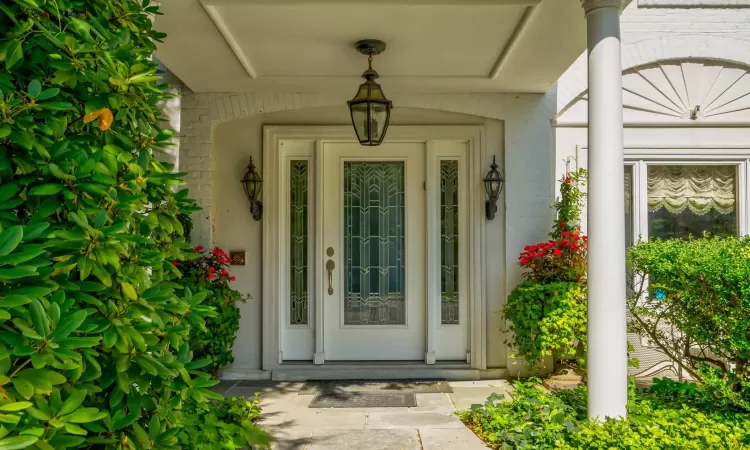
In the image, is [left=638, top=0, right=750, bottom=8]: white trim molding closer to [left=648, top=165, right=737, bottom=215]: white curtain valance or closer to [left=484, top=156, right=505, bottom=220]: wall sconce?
[left=648, top=165, right=737, bottom=215]: white curtain valance

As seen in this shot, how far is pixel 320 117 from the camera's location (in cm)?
541

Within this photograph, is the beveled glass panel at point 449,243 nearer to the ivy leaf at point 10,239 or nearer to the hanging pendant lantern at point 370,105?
the hanging pendant lantern at point 370,105

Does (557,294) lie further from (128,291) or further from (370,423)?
(128,291)

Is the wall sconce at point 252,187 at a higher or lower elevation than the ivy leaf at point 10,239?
higher

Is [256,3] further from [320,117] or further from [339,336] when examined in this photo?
[339,336]

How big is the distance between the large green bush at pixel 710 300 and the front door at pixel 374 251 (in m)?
2.27

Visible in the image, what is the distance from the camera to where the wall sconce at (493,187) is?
522 cm

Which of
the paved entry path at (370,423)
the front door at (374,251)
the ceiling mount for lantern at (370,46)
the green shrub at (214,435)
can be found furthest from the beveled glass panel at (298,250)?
the green shrub at (214,435)

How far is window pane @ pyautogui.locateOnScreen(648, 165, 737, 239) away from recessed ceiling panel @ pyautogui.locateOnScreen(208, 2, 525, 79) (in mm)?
2284

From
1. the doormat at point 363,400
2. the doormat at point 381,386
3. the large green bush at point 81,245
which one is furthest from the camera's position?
the doormat at point 381,386

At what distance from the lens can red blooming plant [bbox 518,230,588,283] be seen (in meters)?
4.77

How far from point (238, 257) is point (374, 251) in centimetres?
133

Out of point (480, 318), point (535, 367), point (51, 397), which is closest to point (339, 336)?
point (480, 318)

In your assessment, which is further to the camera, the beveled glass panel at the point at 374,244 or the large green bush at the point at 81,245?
the beveled glass panel at the point at 374,244
